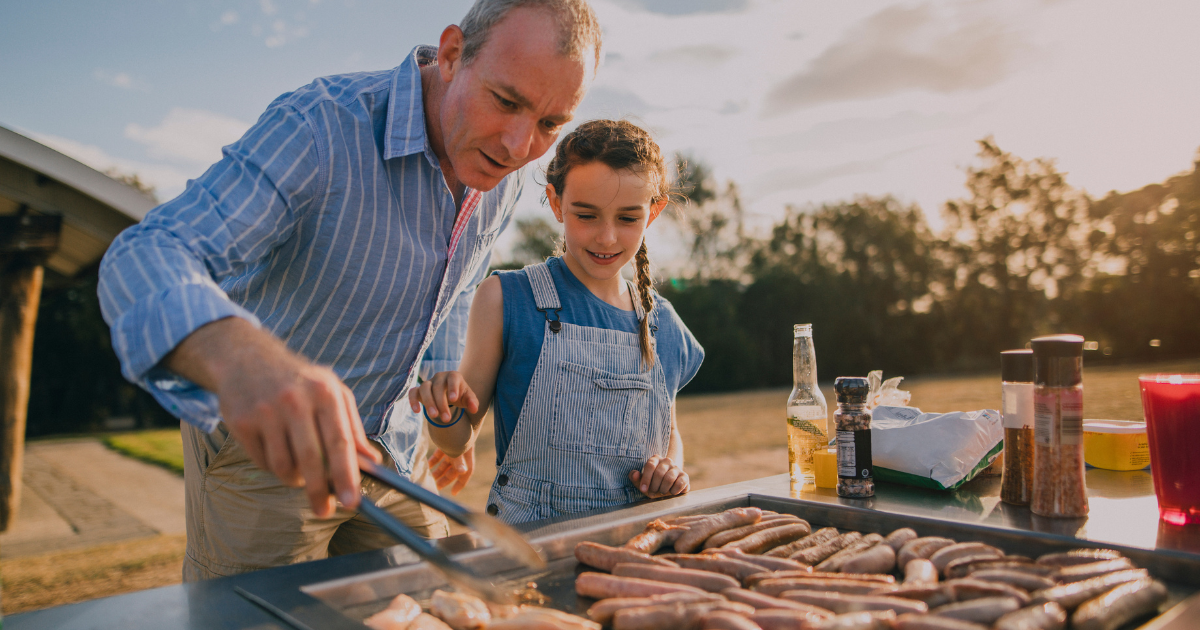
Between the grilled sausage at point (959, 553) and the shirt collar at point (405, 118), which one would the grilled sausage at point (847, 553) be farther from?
the shirt collar at point (405, 118)

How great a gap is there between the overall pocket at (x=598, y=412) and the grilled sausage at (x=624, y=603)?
1000 mm

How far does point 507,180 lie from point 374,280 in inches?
28.8

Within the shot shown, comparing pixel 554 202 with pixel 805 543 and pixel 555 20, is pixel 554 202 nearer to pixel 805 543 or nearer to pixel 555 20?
pixel 555 20

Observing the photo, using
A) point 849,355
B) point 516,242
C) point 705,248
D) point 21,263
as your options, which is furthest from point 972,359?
point 21,263

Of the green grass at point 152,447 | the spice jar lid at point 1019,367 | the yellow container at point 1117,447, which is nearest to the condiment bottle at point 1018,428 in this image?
the spice jar lid at point 1019,367

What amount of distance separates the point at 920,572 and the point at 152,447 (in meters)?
17.7

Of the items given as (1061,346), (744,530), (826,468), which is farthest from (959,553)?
(826,468)

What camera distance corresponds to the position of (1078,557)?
4.81ft

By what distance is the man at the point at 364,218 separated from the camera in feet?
5.98

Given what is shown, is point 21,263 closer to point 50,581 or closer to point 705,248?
point 50,581

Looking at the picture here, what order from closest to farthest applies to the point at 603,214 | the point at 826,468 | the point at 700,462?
the point at 826,468 → the point at 603,214 → the point at 700,462

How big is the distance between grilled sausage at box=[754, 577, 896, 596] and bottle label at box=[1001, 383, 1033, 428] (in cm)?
86

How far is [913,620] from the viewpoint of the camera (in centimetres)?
114

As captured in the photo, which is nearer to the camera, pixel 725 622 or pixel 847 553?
pixel 725 622
